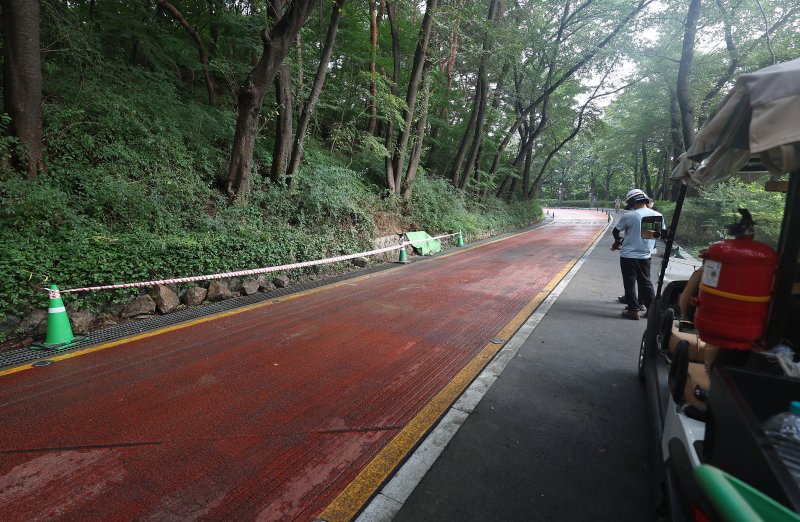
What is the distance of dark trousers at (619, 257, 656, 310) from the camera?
577 cm

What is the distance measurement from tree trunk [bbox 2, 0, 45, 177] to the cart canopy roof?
8.45 m

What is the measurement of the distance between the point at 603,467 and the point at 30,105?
897cm

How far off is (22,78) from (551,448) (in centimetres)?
890

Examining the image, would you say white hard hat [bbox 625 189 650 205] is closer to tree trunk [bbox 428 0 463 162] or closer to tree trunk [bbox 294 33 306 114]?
tree trunk [bbox 294 33 306 114]

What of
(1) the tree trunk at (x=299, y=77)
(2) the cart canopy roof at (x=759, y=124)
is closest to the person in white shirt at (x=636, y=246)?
(2) the cart canopy roof at (x=759, y=124)

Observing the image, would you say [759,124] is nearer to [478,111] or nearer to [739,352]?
[739,352]

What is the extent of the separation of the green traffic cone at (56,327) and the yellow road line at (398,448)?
4149 millimetres

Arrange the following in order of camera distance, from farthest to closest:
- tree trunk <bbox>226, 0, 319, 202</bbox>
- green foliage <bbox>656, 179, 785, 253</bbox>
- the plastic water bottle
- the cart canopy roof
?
green foliage <bbox>656, 179, 785, 253</bbox>, tree trunk <bbox>226, 0, 319, 202</bbox>, the cart canopy roof, the plastic water bottle

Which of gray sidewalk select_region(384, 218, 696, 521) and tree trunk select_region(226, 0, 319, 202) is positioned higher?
tree trunk select_region(226, 0, 319, 202)

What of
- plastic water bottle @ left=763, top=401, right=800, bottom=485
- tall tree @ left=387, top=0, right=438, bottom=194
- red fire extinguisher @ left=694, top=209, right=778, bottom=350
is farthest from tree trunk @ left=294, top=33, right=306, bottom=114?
plastic water bottle @ left=763, top=401, right=800, bottom=485

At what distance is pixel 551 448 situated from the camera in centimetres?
279

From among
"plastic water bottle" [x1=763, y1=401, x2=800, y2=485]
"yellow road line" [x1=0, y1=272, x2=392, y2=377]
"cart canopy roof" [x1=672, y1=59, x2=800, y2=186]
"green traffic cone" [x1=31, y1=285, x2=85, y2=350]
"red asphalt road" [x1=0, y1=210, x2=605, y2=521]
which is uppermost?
"cart canopy roof" [x1=672, y1=59, x2=800, y2=186]

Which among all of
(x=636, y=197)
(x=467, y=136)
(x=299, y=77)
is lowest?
(x=636, y=197)

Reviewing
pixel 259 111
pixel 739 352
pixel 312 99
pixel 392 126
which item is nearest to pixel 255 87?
pixel 259 111
